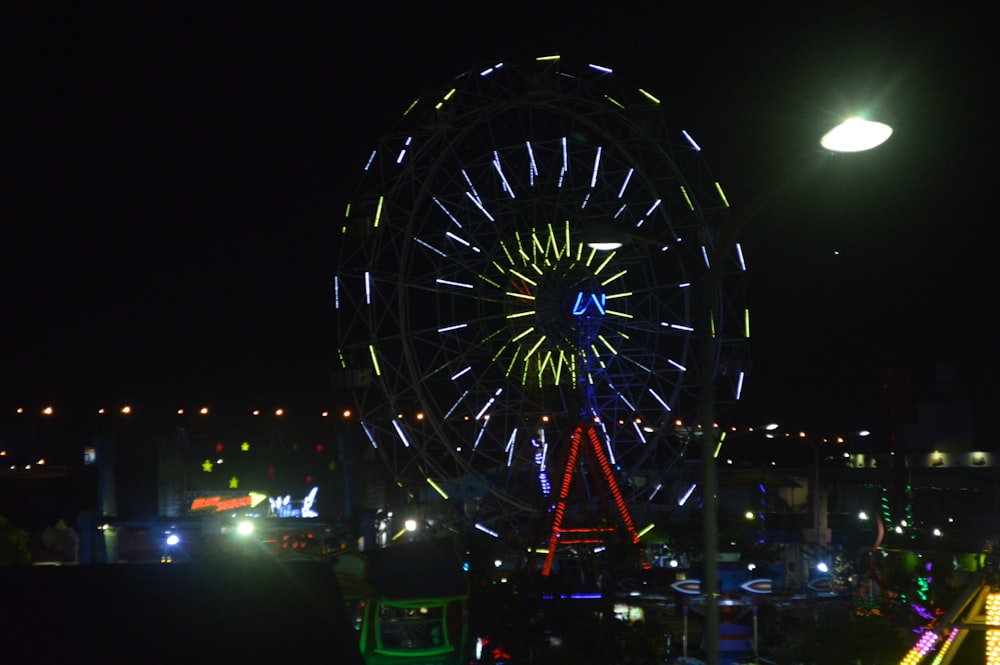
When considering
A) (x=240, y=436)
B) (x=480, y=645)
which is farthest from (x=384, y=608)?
(x=240, y=436)

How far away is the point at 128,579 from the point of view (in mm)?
11445

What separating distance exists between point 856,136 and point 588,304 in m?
21.2

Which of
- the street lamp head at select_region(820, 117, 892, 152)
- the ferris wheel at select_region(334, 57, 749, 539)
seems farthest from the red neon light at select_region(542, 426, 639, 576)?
the street lamp head at select_region(820, 117, 892, 152)

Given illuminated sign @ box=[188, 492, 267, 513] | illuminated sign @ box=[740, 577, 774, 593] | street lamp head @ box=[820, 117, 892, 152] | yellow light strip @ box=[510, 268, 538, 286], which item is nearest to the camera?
street lamp head @ box=[820, 117, 892, 152]

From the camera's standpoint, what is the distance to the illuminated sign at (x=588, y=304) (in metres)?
29.8

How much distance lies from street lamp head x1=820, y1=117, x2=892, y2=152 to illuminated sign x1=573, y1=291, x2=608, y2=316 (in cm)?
2085

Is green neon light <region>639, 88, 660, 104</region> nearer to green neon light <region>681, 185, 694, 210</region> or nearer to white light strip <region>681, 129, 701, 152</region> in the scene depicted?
white light strip <region>681, 129, 701, 152</region>

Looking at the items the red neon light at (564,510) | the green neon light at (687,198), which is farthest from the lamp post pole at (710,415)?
the green neon light at (687,198)

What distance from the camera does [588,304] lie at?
29875 mm

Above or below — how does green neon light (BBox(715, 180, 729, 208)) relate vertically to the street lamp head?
above

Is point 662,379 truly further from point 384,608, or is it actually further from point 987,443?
point 987,443

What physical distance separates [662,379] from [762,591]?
29.8ft

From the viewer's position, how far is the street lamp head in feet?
27.9

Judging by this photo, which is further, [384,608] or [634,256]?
[634,256]
